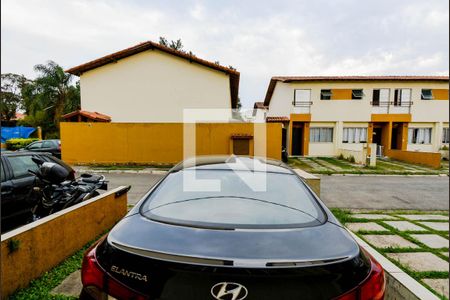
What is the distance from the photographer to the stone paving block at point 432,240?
3.99 metres

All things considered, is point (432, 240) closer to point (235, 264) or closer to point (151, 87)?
point (235, 264)

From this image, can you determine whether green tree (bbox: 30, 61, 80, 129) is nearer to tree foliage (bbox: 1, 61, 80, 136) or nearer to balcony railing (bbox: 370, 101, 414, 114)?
tree foliage (bbox: 1, 61, 80, 136)

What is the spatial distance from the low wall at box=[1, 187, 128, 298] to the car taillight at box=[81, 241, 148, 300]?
1540 mm

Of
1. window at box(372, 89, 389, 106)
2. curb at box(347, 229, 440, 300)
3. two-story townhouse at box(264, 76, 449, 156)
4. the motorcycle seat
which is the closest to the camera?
curb at box(347, 229, 440, 300)

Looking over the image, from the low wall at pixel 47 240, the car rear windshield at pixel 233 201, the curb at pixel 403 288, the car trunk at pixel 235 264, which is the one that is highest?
the car rear windshield at pixel 233 201

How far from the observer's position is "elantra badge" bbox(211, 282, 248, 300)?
1207 millimetres

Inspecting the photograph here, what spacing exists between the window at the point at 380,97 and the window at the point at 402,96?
705mm

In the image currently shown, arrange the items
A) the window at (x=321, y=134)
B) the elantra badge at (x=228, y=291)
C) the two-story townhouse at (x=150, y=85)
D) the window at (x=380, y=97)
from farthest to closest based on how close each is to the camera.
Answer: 1. the window at (x=321, y=134)
2. the window at (x=380, y=97)
3. the two-story townhouse at (x=150, y=85)
4. the elantra badge at (x=228, y=291)

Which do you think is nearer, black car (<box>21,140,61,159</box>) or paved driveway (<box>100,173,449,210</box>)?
paved driveway (<box>100,173,449,210</box>)

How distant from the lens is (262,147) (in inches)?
568

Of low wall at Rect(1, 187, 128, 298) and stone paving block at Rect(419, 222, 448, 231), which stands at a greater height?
low wall at Rect(1, 187, 128, 298)

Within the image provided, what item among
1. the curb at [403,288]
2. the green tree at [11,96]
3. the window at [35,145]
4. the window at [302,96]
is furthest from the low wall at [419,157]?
the green tree at [11,96]

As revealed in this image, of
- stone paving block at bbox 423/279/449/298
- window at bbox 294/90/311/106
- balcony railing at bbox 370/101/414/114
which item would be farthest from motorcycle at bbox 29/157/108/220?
balcony railing at bbox 370/101/414/114

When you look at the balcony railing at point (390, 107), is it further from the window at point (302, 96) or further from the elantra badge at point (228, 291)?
the elantra badge at point (228, 291)
